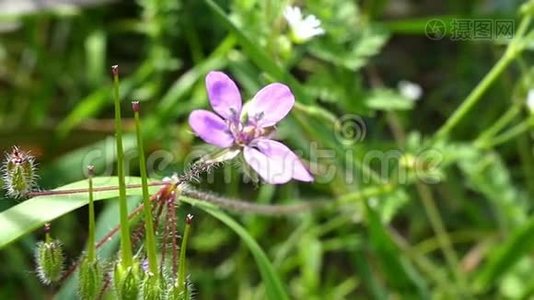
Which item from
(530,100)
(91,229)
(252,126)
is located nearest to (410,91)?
(530,100)

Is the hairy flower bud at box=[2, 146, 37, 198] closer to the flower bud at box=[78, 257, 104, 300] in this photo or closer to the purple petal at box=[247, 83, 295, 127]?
the flower bud at box=[78, 257, 104, 300]

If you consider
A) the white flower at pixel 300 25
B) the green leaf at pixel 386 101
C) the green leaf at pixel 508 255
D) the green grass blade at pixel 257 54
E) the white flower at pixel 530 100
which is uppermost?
the white flower at pixel 300 25

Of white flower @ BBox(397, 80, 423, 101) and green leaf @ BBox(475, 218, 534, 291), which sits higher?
white flower @ BBox(397, 80, 423, 101)

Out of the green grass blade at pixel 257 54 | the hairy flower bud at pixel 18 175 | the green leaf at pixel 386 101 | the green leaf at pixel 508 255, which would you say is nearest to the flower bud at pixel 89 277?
the hairy flower bud at pixel 18 175

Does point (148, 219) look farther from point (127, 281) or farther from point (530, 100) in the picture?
→ point (530, 100)

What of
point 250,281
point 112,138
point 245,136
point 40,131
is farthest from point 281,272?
point 245,136

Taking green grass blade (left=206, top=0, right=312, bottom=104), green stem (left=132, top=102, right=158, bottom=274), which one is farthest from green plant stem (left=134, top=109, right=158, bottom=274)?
green grass blade (left=206, top=0, right=312, bottom=104)

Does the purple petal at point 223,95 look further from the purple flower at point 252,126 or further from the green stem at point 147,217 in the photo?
the green stem at point 147,217
